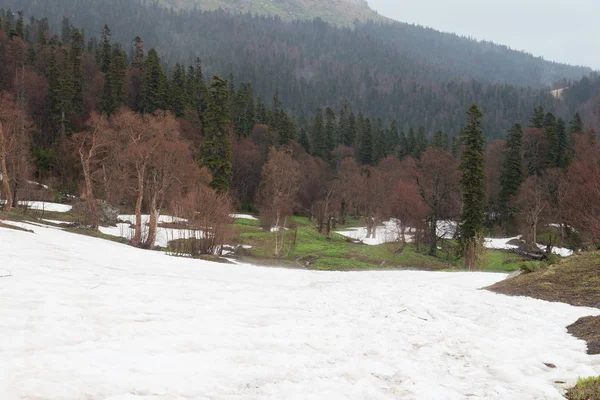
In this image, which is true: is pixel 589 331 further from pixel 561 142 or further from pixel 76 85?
pixel 561 142

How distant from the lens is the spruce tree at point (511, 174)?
67.2m

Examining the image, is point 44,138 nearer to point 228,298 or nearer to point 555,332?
point 228,298

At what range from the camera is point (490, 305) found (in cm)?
998

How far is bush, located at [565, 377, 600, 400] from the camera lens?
468cm

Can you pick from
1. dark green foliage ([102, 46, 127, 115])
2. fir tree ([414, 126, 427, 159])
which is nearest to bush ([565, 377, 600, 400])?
dark green foliage ([102, 46, 127, 115])

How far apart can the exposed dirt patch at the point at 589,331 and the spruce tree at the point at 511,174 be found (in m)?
64.3

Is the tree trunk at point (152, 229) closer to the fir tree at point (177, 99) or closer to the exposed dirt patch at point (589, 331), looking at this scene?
the exposed dirt patch at point (589, 331)

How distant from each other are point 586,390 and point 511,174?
7091 cm

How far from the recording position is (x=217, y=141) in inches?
2068

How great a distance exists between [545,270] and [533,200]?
43.8 metres

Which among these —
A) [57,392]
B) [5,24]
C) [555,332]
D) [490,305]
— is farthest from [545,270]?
[5,24]

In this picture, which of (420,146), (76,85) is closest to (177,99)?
(76,85)

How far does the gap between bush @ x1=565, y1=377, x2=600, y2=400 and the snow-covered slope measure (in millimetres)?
216

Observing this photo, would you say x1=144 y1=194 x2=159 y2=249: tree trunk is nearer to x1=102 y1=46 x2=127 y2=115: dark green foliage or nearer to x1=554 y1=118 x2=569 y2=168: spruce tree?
x1=102 y1=46 x2=127 y2=115: dark green foliage
